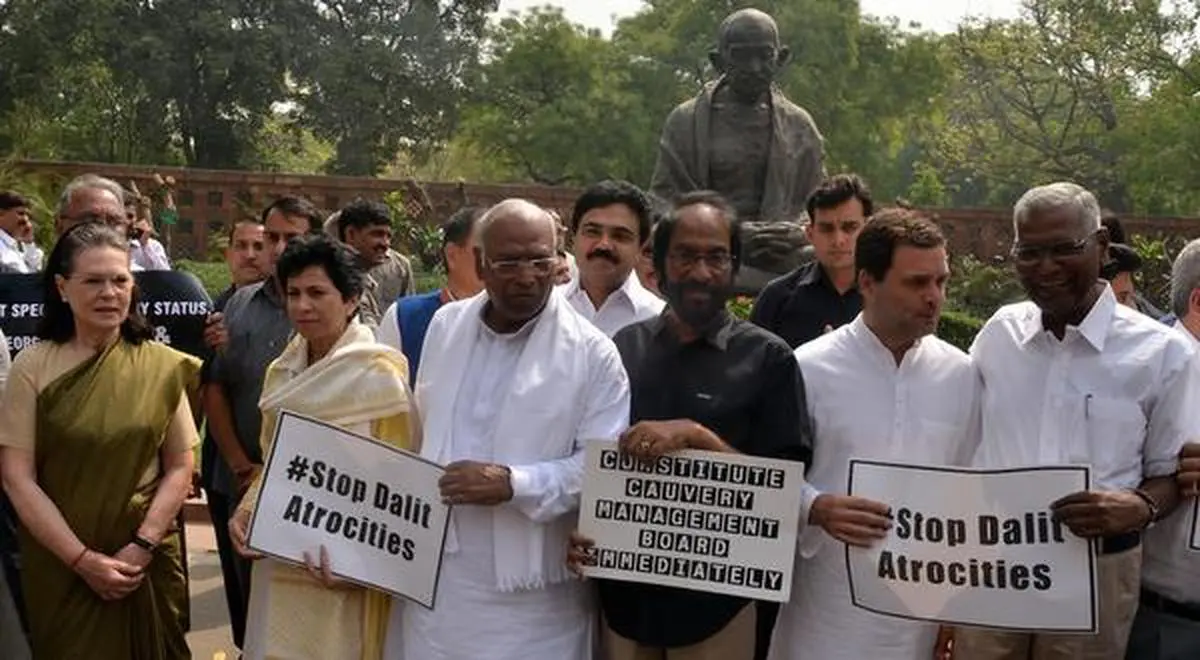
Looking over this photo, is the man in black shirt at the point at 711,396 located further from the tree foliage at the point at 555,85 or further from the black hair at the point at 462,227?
the tree foliage at the point at 555,85

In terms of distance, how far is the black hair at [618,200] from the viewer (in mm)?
4012

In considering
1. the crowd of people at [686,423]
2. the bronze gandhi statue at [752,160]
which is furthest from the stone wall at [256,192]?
the crowd of people at [686,423]

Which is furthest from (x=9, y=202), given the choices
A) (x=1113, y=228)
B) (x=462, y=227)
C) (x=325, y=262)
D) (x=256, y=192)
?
(x=256, y=192)

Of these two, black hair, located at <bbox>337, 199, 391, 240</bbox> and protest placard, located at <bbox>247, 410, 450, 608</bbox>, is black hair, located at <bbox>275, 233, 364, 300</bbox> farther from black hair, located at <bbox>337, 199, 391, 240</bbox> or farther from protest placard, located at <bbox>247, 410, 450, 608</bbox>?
black hair, located at <bbox>337, 199, 391, 240</bbox>

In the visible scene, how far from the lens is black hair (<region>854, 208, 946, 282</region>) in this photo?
3.01 metres

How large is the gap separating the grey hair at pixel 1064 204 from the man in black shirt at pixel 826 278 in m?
1.32

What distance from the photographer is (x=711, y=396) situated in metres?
3.01

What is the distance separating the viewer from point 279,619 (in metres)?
3.29

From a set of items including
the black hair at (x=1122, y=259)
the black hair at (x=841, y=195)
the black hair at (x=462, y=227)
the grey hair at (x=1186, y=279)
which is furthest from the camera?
the black hair at (x=1122, y=259)

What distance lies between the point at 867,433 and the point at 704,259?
54 cm

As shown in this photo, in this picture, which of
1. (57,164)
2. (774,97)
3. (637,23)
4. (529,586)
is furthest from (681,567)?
(637,23)

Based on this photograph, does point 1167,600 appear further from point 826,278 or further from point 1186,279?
point 826,278

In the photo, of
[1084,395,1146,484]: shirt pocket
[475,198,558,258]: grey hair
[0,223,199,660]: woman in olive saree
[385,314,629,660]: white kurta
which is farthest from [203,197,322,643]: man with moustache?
[1084,395,1146,484]: shirt pocket

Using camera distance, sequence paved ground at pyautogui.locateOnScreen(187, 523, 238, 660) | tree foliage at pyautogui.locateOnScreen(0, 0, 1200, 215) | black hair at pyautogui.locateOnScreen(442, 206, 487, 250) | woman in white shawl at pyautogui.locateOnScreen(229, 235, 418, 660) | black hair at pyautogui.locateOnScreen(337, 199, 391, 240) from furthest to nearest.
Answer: tree foliage at pyautogui.locateOnScreen(0, 0, 1200, 215) < paved ground at pyautogui.locateOnScreen(187, 523, 238, 660) < black hair at pyautogui.locateOnScreen(337, 199, 391, 240) < black hair at pyautogui.locateOnScreen(442, 206, 487, 250) < woman in white shawl at pyautogui.locateOnScreen(229, 235, 418, 660)
